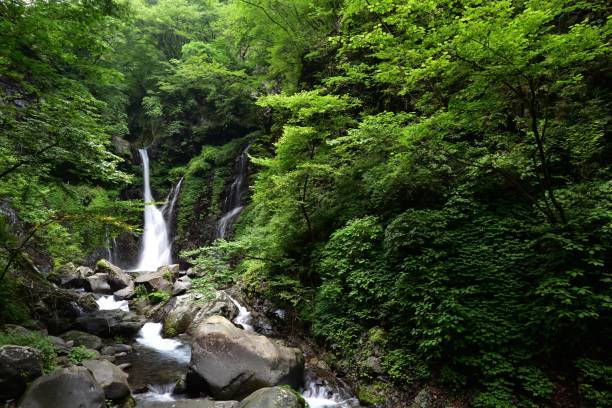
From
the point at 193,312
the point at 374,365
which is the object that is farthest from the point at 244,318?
the point at 374,365

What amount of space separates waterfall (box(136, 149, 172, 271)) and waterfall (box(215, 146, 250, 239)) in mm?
3944

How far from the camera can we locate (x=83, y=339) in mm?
8602

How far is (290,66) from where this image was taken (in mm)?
13711

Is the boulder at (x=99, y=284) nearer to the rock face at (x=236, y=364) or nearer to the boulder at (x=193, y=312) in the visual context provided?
the boulder at (x=193, y=312)

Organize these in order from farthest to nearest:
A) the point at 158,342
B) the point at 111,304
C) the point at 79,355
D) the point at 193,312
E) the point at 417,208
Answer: the point at 111,304
the point at 193,312
the point at 158,342
the point at 417,208
the point at 79,355

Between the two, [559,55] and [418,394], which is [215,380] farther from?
[559,55]

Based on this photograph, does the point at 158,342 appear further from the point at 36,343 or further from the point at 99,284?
the point at 99,284

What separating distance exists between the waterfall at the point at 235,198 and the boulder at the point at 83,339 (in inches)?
333

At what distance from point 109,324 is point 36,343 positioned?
13.3ft

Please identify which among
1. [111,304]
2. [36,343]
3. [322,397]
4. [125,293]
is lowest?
[111,304]

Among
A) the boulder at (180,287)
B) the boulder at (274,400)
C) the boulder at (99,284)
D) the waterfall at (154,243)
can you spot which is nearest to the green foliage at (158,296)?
the boulder at (180,287)

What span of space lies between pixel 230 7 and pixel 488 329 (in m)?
16.4

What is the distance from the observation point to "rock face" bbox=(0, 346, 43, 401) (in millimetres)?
4969

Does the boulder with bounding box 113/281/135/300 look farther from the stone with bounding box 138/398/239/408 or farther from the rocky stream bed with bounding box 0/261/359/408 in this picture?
the stone with bounding box 138/398/239/408
